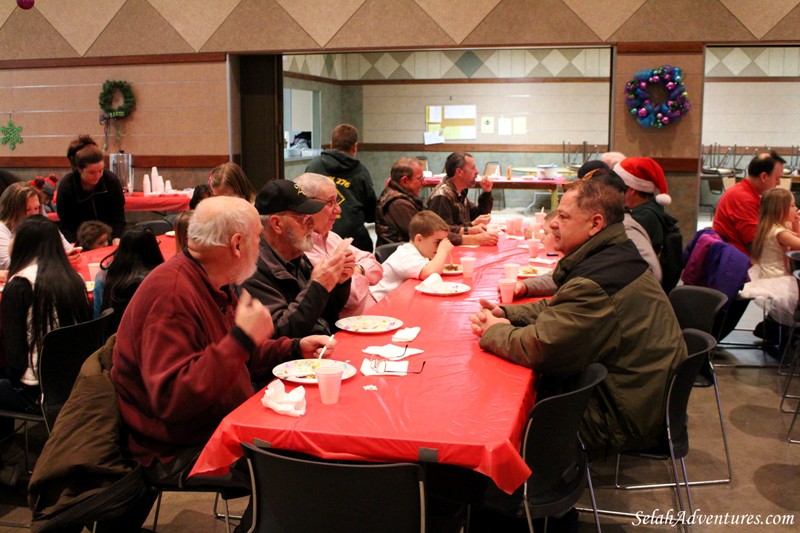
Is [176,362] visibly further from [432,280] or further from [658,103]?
[658,103]

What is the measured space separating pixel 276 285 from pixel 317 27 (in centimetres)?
631

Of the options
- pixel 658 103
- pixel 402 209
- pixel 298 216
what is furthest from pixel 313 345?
pixel 658 103

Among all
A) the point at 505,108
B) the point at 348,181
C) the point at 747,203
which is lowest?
the point at 747,203

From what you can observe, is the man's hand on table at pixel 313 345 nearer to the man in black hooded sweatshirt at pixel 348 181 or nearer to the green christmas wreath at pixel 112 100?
the man in black hooded sweatshirt at pixel 348 181

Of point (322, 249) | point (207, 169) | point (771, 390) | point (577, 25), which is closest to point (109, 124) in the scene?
point (207, 169)

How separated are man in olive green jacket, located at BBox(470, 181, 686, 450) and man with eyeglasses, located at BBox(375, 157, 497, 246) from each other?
2.77 m

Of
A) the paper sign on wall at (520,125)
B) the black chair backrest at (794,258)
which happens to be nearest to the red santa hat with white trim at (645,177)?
the black chair backrest at (794,258)

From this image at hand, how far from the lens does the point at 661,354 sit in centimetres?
298

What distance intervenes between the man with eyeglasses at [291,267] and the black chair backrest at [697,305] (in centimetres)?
180

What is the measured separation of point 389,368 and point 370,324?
579mm

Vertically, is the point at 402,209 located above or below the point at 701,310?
above

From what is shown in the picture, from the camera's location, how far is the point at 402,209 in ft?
19.6

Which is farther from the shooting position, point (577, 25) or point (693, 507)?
point (577, 25)

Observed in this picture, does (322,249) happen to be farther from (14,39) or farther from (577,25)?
(14,39)
